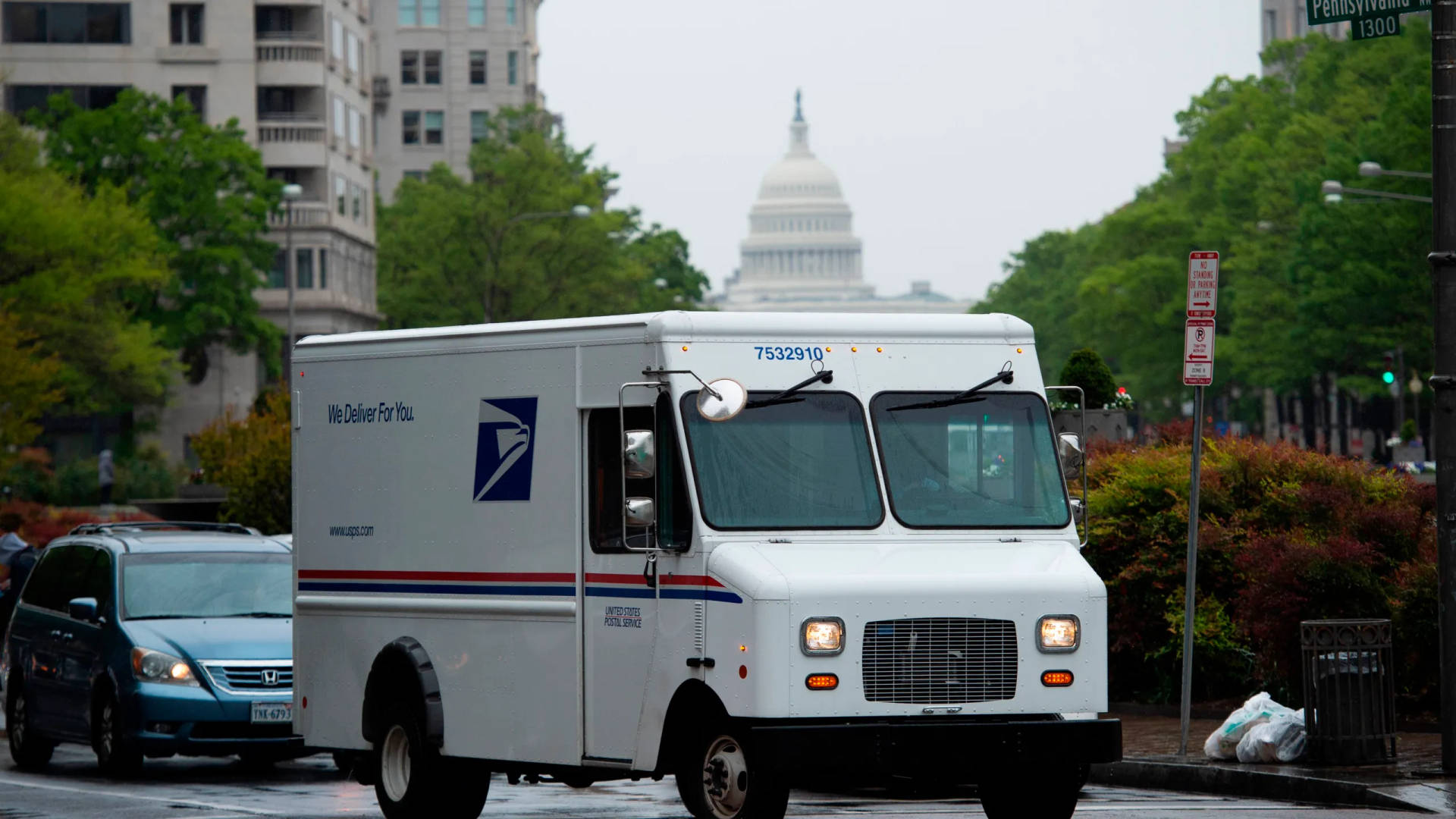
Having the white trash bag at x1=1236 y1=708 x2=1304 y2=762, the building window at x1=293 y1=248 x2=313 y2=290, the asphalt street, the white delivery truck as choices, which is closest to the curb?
the asphalt street

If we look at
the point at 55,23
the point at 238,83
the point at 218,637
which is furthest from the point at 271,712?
the point at 55,23

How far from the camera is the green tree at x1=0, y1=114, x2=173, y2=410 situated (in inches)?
2304

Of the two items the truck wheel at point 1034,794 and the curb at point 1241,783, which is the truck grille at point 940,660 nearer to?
the truck wheel at point 1034,794

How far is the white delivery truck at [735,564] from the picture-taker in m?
11.2

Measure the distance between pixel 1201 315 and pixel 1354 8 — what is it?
2458mm

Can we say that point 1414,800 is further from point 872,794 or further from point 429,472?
point 429,472

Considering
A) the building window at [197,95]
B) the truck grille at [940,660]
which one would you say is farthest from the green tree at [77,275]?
the truck grille at [940,660]

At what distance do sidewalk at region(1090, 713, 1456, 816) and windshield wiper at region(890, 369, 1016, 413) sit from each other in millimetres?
3628

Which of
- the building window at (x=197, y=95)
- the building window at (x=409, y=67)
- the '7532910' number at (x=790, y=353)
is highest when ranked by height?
the building window at (x=409, y=67)

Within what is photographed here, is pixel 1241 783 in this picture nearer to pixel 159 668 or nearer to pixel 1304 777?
pixel 1304 777

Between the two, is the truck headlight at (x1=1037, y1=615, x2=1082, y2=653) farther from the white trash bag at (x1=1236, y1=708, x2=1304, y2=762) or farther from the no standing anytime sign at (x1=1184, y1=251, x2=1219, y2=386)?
the no standing anytime sign at (x1=1184, y1=251, x2=1219, y2=386)

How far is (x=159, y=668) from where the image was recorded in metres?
17.0

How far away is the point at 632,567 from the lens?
12.0 m

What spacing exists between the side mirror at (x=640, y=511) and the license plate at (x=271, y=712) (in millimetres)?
6098
